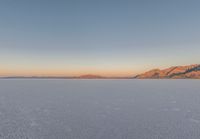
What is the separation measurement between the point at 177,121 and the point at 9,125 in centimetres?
1192

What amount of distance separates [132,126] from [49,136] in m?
5.31

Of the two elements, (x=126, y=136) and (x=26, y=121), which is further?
(x=26, y=121)

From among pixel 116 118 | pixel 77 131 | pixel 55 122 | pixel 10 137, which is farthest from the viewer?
pixel 116 118

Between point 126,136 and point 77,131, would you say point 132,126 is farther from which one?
point 77,131

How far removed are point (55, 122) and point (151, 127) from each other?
674 centimetres

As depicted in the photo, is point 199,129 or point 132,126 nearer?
point 199,129

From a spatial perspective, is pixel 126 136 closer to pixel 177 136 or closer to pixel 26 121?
pixel 177 136

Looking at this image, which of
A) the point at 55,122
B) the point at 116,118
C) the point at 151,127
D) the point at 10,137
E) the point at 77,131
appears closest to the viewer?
the point at 10,137

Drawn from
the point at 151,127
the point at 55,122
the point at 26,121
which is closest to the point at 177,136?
the point at 151,127

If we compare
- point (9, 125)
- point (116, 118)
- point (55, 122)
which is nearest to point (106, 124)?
point (116, 118)

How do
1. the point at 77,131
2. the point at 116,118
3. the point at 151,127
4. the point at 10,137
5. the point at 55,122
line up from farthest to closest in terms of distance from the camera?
1. the point at 116,118
2. the point at 55,122
3. the point at 151,127
4. the point at 77,131
5. the point at 10,137

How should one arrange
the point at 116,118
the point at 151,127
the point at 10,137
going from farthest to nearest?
1. the point at 116,118
2. the point at 151,127
3. the point at 10,137

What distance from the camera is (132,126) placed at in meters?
10.2

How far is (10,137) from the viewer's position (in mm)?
8219
